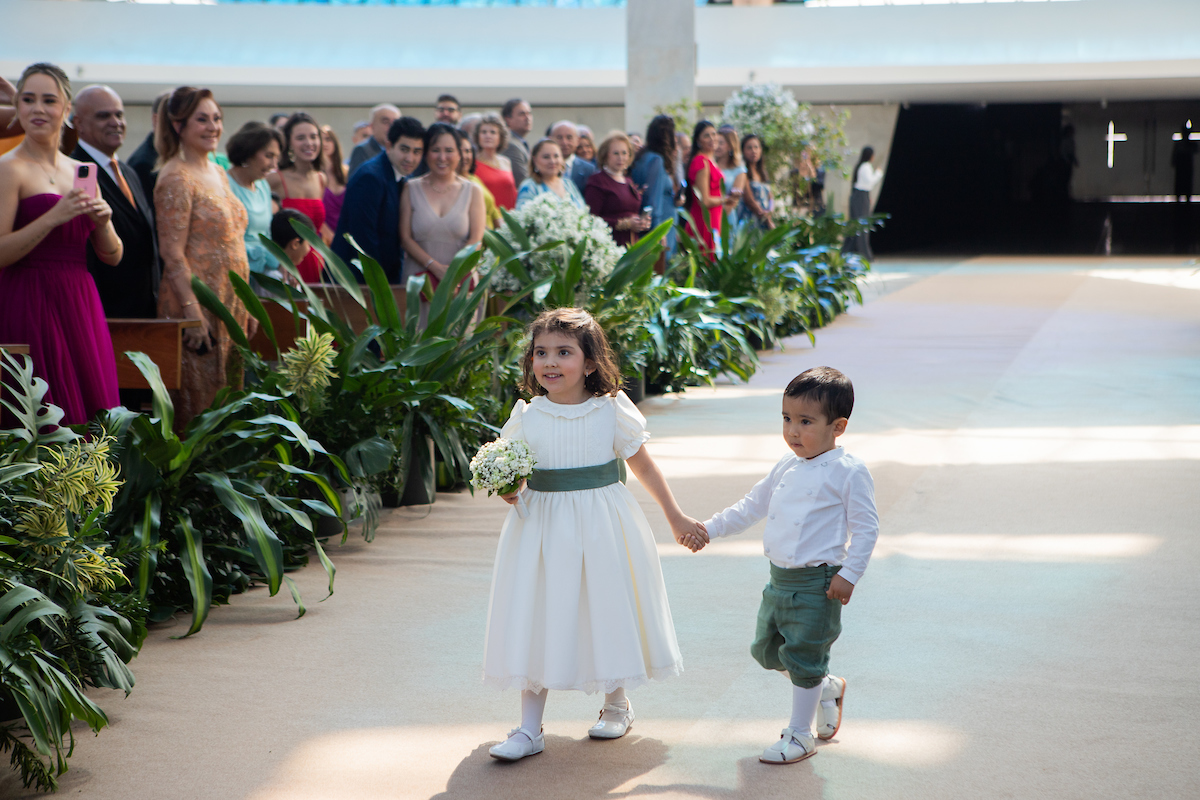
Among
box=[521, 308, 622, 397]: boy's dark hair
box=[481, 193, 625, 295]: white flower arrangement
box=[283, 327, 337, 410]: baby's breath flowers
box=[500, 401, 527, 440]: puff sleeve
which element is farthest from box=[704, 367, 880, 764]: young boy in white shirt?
box=[481, 193, 625, 295]: white flower arrangement

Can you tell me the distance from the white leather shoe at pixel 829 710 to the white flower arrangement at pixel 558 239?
11.3ft

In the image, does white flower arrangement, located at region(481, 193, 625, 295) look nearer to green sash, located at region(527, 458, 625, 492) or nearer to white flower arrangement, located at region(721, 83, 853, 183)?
green sash, located at region(527, 458, 625, 492)

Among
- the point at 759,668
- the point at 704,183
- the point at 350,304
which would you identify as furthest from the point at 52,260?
the point at 704,183

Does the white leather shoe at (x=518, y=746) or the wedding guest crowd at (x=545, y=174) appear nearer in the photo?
the white leather shoe at (x=518, y=746)

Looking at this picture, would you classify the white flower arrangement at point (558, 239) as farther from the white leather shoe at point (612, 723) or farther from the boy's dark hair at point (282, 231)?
the white leather shoe at point (612, 723)

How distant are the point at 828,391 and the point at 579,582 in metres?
0.59

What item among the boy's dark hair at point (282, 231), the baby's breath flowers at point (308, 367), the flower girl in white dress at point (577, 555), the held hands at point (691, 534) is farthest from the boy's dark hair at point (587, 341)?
the boy's dark hair at point (282, 231)

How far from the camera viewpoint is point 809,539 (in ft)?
6.89

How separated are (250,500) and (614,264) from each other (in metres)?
3.12

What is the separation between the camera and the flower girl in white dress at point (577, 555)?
2125mm

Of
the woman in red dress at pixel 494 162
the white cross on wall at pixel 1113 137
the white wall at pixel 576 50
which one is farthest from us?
the white cross on wall at pixel 1113 137

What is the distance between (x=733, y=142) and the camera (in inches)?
368

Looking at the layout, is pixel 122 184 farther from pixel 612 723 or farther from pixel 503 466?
pixel 612 723

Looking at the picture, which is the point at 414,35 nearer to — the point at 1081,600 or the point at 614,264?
the point at 614,264
